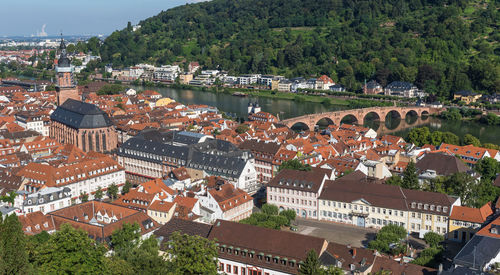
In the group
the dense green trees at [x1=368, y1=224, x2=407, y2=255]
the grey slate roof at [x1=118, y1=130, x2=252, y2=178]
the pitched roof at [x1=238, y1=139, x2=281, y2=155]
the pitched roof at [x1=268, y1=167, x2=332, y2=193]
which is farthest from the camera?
the pitched roof at [x1=238, y1=139, x2=281, y2=155]

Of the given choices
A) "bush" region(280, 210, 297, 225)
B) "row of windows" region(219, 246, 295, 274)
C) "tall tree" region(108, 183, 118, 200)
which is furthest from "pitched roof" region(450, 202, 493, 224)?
"tall tree" region(108, 183, 118, 200)

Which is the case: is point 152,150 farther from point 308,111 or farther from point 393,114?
point 393,114

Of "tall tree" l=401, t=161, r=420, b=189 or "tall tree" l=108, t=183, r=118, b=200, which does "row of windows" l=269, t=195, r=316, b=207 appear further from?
"tall tree" l=108, t=183, r=118, b=200

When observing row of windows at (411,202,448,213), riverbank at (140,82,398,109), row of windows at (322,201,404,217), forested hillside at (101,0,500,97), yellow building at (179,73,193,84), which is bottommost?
row of windows at (322,201,404,217)

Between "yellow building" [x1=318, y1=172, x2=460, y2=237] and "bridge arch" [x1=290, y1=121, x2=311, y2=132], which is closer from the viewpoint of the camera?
"yellow building" [x1=318, y1=172, x2=460, y2=237]

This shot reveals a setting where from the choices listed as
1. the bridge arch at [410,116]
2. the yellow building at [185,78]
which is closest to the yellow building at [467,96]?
the bridge arch at [410,116]

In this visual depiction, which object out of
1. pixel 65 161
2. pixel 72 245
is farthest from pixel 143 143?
pixel 72 245

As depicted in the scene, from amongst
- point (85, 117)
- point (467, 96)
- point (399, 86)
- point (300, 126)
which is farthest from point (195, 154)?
point (399, 86)
